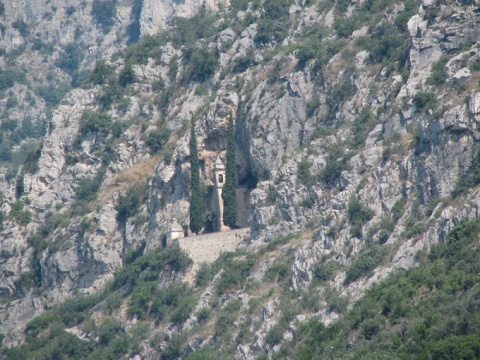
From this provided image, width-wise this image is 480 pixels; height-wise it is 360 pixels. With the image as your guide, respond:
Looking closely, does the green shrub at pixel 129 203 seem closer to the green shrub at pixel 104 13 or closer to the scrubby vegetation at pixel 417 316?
the scrubby vegetation at pixel 417 316

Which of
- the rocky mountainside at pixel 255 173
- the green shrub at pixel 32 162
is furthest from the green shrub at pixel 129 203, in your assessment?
the green shrub at pixel 32 162

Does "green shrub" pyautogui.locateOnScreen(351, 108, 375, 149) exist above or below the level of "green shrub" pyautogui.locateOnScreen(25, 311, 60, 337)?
above

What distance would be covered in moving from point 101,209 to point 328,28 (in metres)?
22.6

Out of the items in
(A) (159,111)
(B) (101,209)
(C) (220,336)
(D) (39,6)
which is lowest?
(C) (220,336)

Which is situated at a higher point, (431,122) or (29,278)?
(431,122)

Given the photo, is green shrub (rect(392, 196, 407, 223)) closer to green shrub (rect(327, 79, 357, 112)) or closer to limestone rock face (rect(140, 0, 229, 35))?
green shrub (rect(327, 79, 357, 112))

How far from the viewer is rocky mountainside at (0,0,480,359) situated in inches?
3674

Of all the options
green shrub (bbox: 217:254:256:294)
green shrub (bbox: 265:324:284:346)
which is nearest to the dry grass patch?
green shrub (bbox: 217:254:256:294)

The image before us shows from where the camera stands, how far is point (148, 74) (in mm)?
125625

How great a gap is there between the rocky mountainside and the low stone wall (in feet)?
2.90

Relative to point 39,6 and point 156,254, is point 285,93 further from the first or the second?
point 39,6

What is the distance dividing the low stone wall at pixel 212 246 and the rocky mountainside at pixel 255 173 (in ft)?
2.90

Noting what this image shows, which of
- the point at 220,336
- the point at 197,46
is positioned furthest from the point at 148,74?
the point at 220,336

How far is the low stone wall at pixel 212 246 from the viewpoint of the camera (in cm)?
10569
